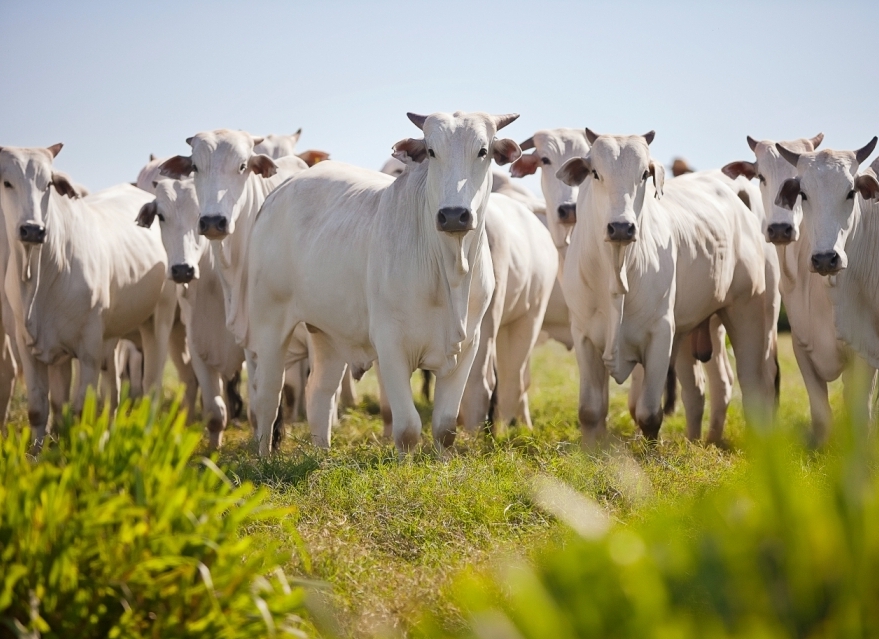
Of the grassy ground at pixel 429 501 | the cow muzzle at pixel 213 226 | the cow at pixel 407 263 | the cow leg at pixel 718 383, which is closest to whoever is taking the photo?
the grassy ground at pixel 429 501

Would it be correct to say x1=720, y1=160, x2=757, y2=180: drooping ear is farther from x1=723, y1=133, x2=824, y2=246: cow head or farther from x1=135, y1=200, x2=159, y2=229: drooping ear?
x1=135, y1=200, x2=159, y2=229: drooping ear

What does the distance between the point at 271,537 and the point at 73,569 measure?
6.04 feet

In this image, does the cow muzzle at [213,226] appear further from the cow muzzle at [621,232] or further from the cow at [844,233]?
the cow at [844,233]

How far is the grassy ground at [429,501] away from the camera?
4.17 meters

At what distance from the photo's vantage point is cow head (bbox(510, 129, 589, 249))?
8561 mm

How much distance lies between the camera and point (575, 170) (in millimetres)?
7047

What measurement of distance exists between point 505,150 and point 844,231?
7.89 ft

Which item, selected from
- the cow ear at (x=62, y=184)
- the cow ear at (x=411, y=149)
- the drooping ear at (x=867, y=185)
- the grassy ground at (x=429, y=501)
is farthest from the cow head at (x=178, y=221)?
the drooping ear at (x=867, y=185)

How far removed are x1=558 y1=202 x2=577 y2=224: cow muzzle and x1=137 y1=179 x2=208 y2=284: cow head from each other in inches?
118

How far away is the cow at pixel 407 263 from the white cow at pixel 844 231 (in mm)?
2127

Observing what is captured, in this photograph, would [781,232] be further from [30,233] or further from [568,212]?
[30,233]

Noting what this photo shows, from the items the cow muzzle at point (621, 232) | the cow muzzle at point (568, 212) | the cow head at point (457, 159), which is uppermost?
the cow head at point (457, 159)

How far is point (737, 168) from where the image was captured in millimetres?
8094

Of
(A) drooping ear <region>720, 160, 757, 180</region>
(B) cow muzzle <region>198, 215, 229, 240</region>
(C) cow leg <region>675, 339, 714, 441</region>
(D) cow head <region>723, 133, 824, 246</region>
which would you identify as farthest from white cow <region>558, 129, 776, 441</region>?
(B) cow muzzle <region>198, 215, 229, 240</region>
